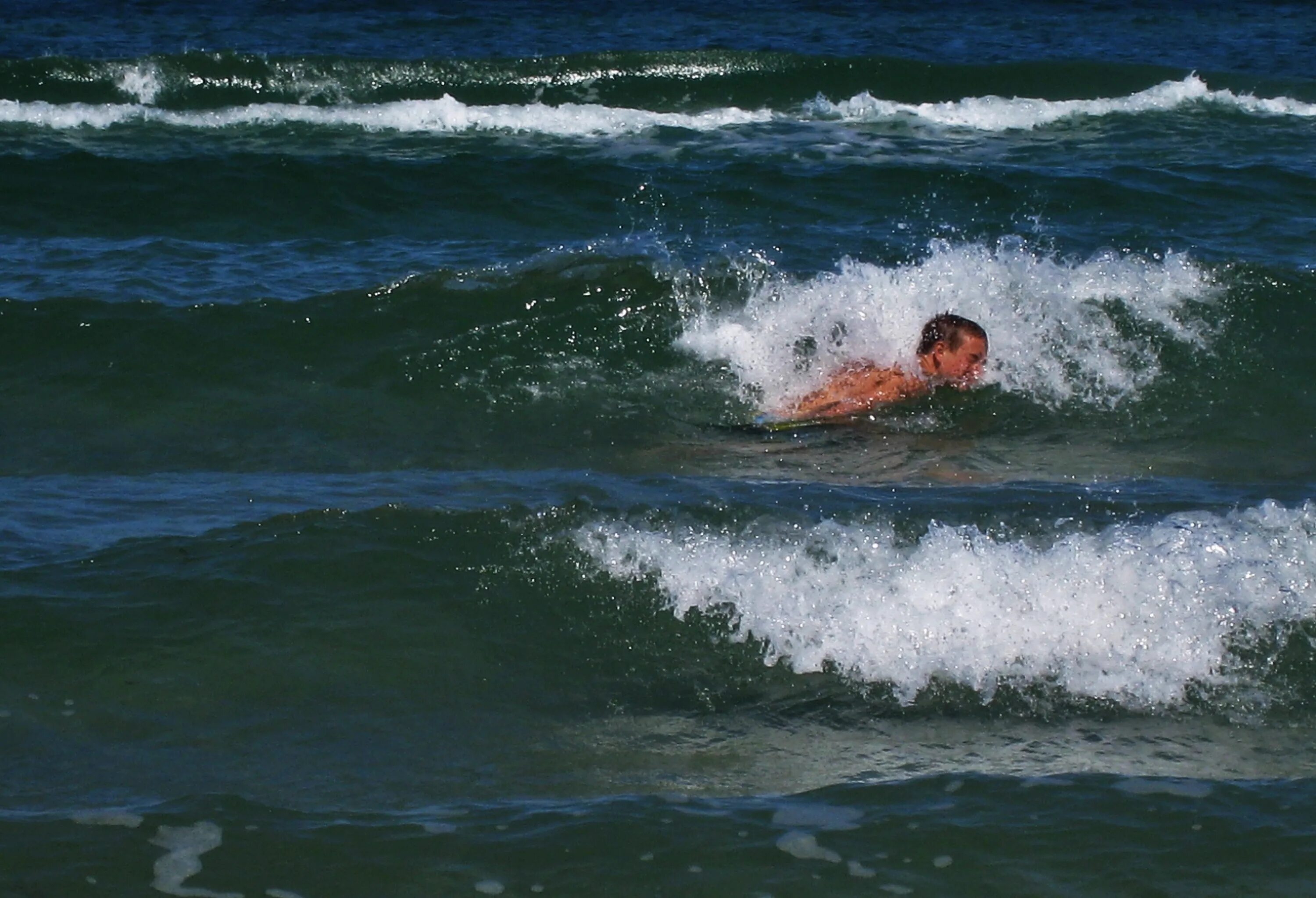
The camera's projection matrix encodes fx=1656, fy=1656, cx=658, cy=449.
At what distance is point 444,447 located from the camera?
7.95m

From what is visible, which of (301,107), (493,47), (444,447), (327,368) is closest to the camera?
(444,447)

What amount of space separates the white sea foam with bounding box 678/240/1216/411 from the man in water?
386 millimetres

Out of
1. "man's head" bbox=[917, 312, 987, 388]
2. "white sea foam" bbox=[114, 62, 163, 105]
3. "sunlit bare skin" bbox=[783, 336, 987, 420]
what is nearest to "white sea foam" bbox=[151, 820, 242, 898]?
"sunlit bare skin" bbox=[783, 336, 987, 420]

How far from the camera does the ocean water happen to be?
459 centimetres

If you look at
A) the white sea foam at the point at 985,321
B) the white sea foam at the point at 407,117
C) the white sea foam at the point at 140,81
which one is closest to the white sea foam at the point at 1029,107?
the white sea foam at the point at 407,117

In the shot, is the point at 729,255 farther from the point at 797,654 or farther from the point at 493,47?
the point at 493,47

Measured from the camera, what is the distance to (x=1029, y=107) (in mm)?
16688

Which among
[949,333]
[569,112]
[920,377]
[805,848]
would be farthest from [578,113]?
[805,848]

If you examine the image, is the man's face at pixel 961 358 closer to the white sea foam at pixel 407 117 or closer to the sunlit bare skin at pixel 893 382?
the sunlit bare skin at pixel 893 382

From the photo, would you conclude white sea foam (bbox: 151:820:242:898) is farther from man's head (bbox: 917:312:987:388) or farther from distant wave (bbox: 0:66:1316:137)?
distant wave (bbox: 0:66:1316:137)

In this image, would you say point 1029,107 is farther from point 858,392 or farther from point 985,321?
point 858,392

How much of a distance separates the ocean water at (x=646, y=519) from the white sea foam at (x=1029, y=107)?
1.09 m

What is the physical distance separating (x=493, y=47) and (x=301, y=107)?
3376mm

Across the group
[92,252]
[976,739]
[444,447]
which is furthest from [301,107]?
[976,739]
